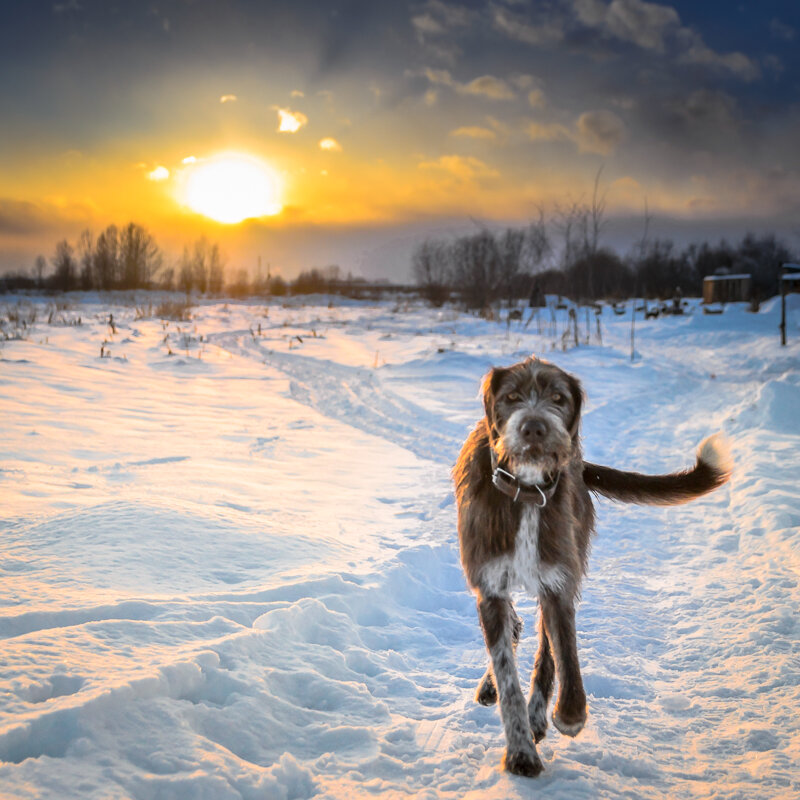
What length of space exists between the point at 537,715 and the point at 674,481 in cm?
158

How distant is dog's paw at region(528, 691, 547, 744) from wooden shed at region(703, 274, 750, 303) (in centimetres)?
3904

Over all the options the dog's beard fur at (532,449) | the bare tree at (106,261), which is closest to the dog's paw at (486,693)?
the dog's beard fur at (532,449)

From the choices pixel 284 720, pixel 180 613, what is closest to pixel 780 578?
pixel 284 720

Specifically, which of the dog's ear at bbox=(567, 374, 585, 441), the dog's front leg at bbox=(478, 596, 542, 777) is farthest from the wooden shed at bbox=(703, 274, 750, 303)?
the dog's front leg at bbox=(478, 596, 542, 777)

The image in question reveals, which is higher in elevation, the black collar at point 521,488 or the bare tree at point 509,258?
the bare tree at point 509,258

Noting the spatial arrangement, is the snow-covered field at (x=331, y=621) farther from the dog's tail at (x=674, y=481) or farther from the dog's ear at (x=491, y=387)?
the dog's ear at (x=491, y=387)

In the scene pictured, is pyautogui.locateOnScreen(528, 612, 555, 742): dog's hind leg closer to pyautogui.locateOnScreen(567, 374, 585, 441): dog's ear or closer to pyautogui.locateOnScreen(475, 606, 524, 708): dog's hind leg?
pyautogui.locateOnScreen(475, 606, 524, 708): dog's hind leg

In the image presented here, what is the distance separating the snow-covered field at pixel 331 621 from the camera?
8.02 feet

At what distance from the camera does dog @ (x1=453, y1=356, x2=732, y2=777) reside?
278 cm

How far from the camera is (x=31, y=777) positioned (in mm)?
2025

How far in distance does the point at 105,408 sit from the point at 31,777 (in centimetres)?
747

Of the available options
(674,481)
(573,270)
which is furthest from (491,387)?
(573,270)

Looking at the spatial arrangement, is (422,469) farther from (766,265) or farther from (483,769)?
(766,265)

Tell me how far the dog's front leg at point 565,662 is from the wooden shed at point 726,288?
3899cm
